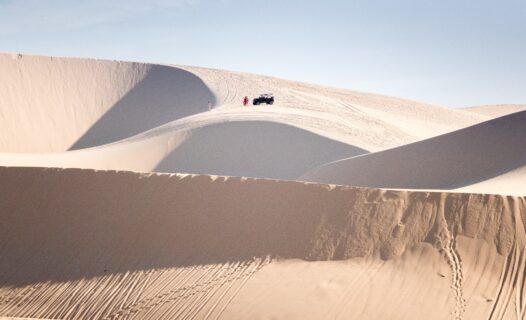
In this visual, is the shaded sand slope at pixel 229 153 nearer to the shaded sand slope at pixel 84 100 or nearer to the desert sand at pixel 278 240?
the desert sand at pixel 278 240

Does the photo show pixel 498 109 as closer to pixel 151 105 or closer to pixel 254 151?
pixel 151 105

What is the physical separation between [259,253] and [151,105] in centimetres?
4382

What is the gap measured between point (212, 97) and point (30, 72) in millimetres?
19058

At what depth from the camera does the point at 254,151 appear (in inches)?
1356

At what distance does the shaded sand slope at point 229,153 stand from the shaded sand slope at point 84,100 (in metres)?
15.3

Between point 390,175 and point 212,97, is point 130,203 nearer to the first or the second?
point 390,175

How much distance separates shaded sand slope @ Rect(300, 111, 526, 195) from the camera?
2319 cm

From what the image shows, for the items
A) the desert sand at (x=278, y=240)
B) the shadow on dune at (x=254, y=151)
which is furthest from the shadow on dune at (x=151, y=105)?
the desert sand at (x=278, y=240)

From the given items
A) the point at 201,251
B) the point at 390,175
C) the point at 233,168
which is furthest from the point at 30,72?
the point at 201,251

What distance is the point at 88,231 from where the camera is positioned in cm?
1742

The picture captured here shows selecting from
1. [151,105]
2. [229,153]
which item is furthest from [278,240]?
[151,105]

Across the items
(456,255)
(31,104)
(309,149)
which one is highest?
(456,255)

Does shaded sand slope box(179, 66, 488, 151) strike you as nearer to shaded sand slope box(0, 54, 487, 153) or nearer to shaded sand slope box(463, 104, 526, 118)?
shaded sand slope box(0, 54, 487, 153)

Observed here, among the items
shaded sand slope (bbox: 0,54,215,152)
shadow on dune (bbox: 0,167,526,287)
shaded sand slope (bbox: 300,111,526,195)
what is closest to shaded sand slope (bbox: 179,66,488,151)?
shaded sand slope (bbox: 0,54,215,152)
